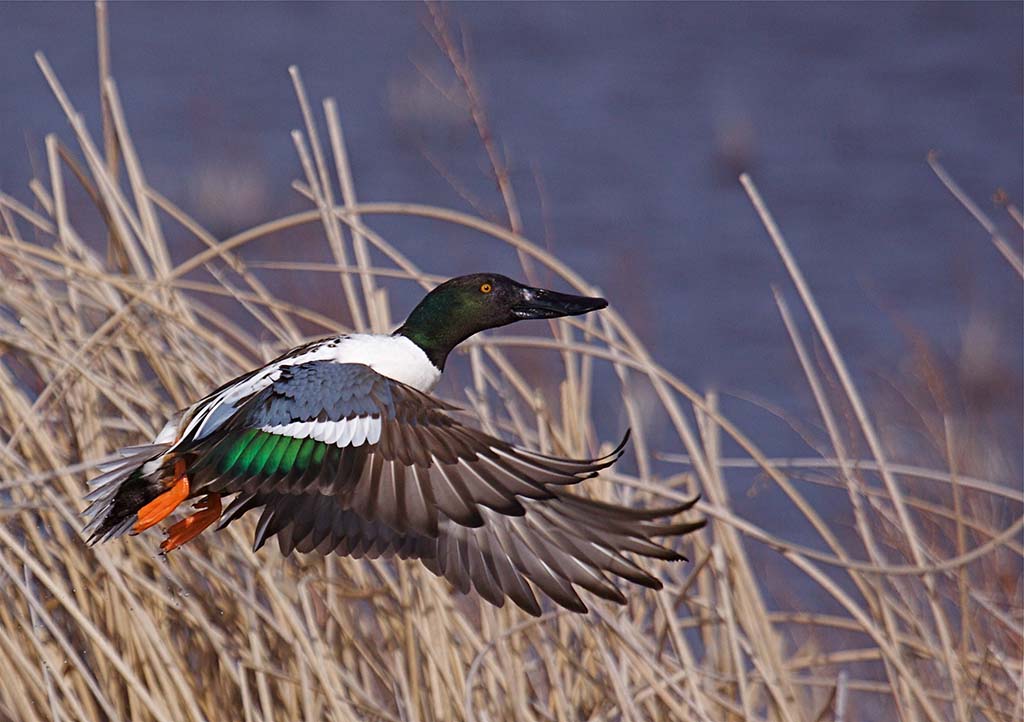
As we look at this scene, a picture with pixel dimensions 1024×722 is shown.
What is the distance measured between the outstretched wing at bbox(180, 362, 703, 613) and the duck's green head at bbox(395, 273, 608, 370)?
32 centimetres

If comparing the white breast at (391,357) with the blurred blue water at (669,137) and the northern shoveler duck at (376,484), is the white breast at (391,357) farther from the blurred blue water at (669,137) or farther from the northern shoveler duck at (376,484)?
the blurred blue water at (669,137)

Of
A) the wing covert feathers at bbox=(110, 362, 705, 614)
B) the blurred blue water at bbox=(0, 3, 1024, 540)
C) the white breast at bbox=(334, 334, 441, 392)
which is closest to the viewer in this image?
the wing covert feathers at bbox=(110, 362, 705, 614)

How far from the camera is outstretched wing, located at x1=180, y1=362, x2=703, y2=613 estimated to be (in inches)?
92.4

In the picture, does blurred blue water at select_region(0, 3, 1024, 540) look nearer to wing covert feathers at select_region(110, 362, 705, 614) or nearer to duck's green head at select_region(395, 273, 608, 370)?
duck's green head at select_region(395, 273, 608, 370)

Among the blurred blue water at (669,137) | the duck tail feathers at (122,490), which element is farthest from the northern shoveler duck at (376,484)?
the blurred blue water at (669,137)

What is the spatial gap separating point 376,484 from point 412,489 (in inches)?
2.3

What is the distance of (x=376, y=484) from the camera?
2457mm

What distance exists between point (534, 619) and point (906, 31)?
745 cm

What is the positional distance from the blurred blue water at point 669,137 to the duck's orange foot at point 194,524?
2.44m

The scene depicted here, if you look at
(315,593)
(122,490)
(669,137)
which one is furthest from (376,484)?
(669,137)

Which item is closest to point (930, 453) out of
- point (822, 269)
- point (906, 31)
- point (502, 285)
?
point (502, 285)

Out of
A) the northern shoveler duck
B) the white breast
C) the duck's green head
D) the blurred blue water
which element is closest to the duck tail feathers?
the northern shoveler duck

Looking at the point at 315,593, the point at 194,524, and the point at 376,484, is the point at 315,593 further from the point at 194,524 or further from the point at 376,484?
the point at 376,484

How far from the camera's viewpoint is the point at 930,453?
13.7ft
